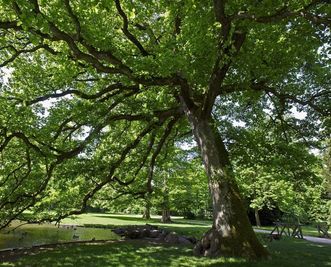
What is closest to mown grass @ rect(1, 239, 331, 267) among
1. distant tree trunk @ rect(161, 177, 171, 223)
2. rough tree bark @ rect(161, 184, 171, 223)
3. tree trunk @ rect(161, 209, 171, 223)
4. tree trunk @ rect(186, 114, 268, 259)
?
tree trunk @ rect(186, 114, 268, 259)

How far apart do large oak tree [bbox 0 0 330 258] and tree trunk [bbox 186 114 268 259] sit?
0.04 meters

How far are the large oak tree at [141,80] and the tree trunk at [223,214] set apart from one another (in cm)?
4

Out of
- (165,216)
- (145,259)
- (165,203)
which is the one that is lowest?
(145,259)

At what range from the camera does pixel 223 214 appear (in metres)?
12.1

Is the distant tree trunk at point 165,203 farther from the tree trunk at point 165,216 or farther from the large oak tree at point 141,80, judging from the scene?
the large oak tree at point 141,80

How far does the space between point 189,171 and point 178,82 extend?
78.4ft

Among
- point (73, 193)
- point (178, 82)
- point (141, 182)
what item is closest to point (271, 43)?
point (178, 82)

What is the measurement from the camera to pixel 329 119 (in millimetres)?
13977

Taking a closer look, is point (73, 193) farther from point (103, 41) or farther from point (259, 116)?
point (259, 116)

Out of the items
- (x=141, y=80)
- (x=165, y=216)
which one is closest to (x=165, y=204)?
(x=165, y=216)

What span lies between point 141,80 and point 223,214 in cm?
519

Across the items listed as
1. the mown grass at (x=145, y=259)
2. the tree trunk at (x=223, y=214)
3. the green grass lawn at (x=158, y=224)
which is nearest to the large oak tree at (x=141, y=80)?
the tree trunk at (x=223, y=214)

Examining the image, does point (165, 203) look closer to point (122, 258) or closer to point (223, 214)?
point (122, 258)

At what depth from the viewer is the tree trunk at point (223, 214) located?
1155 cm
